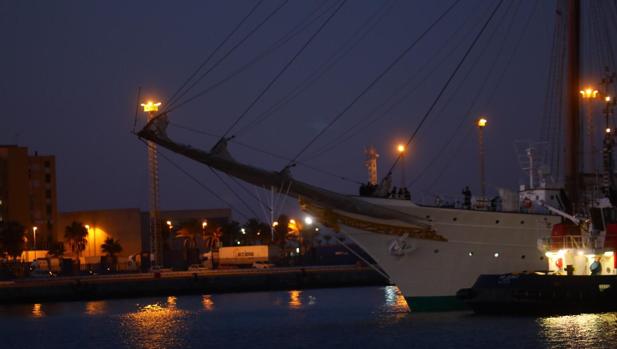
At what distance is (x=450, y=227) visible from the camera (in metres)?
42.5

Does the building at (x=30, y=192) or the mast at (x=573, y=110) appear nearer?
the mast at (x=573, y=110)

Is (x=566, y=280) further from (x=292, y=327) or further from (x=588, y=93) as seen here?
(x=588, y=93)

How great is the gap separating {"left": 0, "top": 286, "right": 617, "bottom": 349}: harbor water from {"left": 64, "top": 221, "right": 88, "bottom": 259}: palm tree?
5318cm

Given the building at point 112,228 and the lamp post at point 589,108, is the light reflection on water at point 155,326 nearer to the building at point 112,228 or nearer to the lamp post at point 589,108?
the lamp post at point 589,108

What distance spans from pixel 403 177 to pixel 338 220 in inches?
685

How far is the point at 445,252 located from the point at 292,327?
680 centimetres

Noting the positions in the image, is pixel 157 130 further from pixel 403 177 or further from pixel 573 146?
pixel 403 177

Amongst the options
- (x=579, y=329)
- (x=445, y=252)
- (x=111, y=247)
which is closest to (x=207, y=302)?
(x=445, y=252)

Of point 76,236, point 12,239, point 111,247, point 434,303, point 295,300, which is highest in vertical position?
point 76,236

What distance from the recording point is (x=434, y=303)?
42.9 m

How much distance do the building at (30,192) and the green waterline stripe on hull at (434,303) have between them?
7641 cm

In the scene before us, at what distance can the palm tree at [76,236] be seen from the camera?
115688 millimetres

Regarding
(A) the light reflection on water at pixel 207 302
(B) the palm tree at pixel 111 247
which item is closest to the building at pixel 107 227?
Answer: (B) the palm tree at pixel 111 247

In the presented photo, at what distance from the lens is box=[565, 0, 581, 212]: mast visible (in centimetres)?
4606
